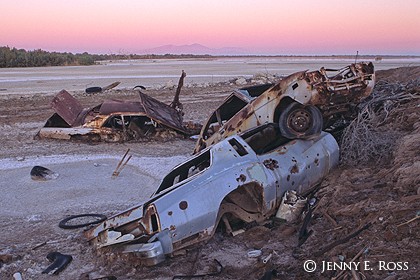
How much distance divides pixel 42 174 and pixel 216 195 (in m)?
4.39

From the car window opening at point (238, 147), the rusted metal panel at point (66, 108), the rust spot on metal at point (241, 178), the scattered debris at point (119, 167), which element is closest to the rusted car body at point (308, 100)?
the car window opening at point (238, 147)

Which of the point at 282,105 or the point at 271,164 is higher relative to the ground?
the point at 282,105

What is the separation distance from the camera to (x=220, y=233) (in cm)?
520

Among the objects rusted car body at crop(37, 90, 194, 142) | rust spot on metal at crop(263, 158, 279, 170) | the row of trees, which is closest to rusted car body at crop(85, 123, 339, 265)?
rust spot on metal at crop(263, 158, 279, 170)

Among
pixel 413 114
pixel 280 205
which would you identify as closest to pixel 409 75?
pixel 413 114

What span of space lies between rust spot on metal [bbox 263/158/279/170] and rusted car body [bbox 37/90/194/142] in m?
5.28

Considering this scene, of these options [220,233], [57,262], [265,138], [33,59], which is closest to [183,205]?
[220,233]

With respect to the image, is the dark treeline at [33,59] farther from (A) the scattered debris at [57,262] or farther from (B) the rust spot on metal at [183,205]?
(B) the rust spot on metal at [183,205]

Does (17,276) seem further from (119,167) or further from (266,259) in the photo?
(119,167)

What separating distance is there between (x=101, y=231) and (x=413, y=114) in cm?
532

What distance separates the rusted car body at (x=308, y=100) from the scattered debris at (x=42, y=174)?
3.50m

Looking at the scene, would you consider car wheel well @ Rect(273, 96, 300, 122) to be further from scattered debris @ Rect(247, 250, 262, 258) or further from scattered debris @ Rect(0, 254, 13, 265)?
scattered debris @ Rect(0, 254, 13, 265)

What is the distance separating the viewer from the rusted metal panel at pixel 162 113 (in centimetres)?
1019

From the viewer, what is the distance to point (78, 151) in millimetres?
9734
